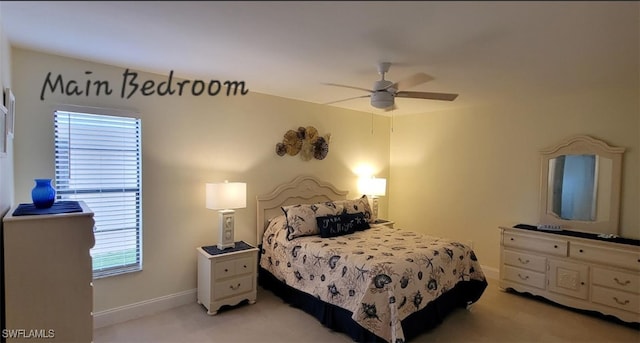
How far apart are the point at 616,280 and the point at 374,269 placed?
8.34ft

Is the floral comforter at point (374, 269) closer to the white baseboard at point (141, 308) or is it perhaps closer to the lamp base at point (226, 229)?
the lamp base at point (226, 229)

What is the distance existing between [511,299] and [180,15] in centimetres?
426

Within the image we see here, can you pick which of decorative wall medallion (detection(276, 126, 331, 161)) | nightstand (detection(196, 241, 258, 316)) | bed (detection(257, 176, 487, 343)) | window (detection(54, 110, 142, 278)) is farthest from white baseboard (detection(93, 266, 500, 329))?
decorative wall medallion (detection(276, 126, 331, 161))

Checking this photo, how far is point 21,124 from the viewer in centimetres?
262

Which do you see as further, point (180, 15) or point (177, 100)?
point (177, 100)

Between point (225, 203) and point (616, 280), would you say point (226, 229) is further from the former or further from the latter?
point (616, 280)

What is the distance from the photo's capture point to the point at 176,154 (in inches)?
134

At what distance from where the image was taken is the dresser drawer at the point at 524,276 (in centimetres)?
372

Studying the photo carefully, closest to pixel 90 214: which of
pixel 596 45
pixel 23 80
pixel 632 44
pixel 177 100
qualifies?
pixel 23 80

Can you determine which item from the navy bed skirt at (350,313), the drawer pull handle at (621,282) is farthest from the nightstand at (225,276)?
the drawer pull handle at (621,282)

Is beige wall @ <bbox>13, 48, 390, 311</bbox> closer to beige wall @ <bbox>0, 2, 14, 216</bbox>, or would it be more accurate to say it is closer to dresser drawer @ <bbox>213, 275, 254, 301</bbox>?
beige wall @ <bbox>0, 2, 14, 216</bbox>

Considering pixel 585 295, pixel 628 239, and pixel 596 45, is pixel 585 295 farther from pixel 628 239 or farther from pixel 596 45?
pixel 596 45

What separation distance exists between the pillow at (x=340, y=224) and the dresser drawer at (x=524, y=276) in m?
1.77

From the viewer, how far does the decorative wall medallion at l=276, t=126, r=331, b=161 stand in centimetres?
428
